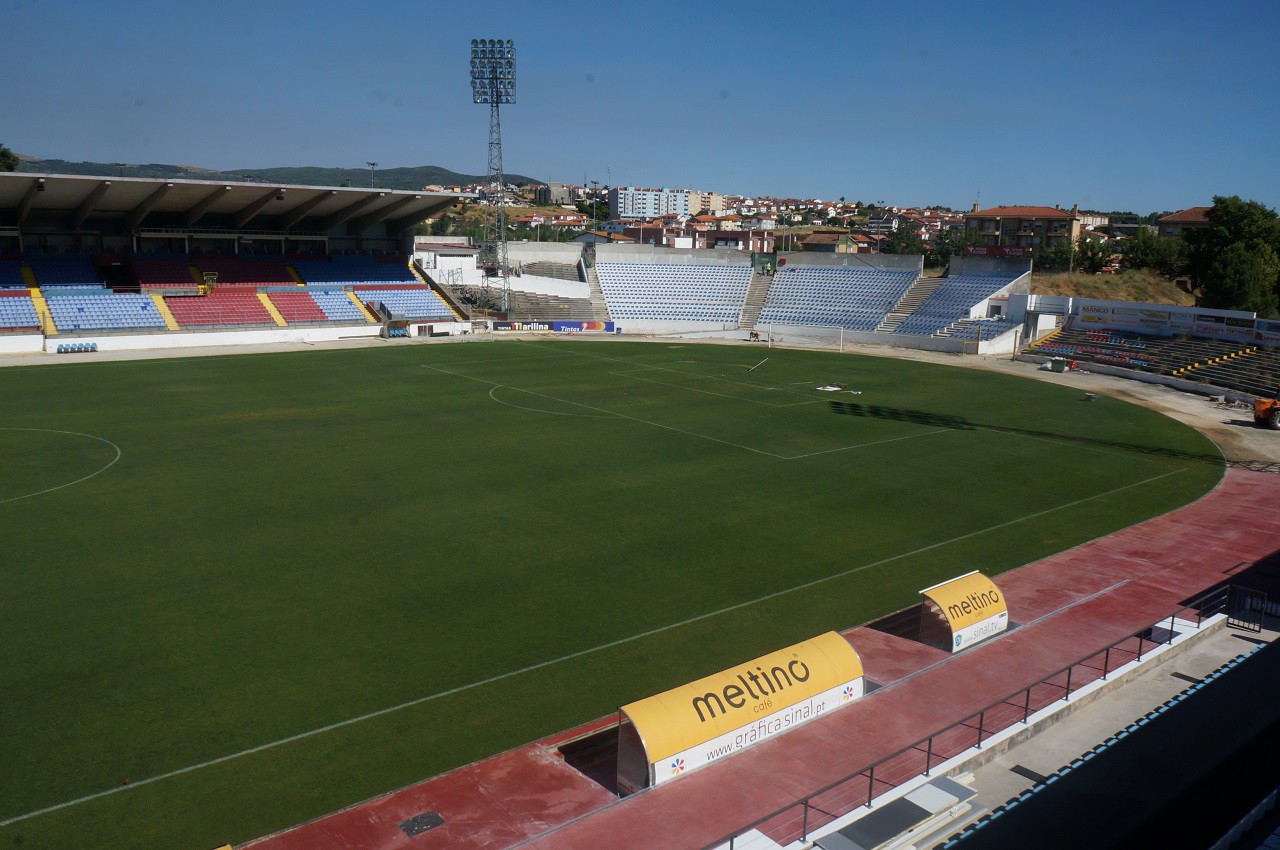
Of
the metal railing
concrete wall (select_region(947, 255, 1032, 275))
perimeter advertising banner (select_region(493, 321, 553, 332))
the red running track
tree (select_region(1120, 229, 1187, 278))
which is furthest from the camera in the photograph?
tree (select_region(1120, 229, 1187, 278))

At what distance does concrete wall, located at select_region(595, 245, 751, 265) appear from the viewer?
83000 mm

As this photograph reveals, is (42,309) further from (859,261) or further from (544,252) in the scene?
(859,261)

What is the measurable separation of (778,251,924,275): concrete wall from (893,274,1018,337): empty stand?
427 centimetres

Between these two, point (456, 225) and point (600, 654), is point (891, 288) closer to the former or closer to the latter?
point (600, 654)

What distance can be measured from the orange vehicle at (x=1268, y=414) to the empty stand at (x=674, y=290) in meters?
42.4

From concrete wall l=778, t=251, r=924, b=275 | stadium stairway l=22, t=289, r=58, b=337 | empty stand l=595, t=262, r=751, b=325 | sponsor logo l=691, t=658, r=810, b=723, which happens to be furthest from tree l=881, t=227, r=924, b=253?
sponsor logo l=691, t=658, r=810, b=723

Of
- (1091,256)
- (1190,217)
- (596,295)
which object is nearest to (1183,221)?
(1190,217)

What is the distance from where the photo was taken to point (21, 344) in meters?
51.9

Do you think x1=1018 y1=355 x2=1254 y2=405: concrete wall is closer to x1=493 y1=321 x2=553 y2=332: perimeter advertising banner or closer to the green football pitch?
the green football pitch

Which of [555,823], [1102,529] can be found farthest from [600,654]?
[1102,529]

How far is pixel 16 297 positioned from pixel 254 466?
40.0m

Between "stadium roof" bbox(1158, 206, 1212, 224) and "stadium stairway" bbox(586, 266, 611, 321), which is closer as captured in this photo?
"stadium stairway" bbox(586, 266, 611, 321)

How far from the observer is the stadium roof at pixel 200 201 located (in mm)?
52500

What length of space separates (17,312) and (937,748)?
60.2 meters
